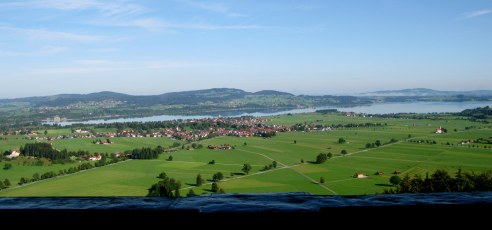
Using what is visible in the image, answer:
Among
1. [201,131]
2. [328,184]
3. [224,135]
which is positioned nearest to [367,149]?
[328,184]

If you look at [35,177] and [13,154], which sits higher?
[13,154]

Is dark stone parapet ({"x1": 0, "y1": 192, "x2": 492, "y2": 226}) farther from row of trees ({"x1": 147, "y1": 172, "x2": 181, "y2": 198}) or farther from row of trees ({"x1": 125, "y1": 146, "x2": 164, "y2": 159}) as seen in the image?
row of trees ({"x1": 125, "y1": 146, "x2": 164, "y2": 159})

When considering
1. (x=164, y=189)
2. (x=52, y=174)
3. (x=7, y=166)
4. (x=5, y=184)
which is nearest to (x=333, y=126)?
(x=52, y=174)

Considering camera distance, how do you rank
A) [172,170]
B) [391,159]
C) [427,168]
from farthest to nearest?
[391,159]
[172,170]
[427,168]

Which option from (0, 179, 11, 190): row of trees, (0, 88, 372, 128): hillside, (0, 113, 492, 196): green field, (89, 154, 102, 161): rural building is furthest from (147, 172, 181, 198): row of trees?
(0, 88, 372, 128): hillside

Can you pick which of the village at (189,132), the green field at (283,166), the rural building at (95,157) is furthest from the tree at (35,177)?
the village at (189,132)

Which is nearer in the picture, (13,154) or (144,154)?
(13,154)

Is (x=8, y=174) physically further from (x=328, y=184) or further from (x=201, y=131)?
(x=201, y=131)

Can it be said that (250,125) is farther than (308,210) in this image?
Yes

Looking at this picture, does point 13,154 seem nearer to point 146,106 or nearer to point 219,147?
point 219,147
